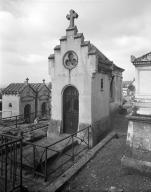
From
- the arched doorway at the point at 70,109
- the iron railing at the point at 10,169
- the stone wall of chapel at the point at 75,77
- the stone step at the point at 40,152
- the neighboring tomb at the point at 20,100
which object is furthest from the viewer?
the neighboring tomb at the point at 20,100

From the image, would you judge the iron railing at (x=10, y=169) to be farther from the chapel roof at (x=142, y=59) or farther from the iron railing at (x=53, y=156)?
the chapel roof at (x=142, y=59)

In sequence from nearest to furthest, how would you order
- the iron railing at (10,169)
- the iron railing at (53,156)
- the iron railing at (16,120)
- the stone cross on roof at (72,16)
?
the iron railing at (10,169)
the iron railing at (53,156)
the stone cross on roof at (72,16)
the iron railing at (16,120)

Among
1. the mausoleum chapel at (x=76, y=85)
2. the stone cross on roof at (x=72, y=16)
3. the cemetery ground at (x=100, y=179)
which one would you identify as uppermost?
the stone cross on roof at (x=72, y=16)

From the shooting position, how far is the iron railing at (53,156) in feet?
24.7

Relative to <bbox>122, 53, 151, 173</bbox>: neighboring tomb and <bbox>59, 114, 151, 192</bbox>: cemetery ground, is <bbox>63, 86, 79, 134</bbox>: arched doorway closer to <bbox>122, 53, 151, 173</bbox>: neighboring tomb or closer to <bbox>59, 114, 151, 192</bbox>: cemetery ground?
<bbox>59, 114, 151, 192</bbox>: cemetery ground

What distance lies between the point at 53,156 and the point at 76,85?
4584 millimetres

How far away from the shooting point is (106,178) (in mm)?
6957

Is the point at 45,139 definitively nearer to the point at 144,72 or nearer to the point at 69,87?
the point at 69,87

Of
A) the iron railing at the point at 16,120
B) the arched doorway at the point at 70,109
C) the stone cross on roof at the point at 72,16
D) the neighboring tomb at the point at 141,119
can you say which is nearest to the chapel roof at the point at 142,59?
the neighboring tomb at the point at 141,119

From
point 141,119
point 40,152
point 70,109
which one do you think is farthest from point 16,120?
point 141,119

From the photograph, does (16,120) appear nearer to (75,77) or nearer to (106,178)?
(75,77)

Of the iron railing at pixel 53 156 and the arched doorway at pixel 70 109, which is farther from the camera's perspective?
the arched doorway at pixel 70 109

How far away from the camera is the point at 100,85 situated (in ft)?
40.9

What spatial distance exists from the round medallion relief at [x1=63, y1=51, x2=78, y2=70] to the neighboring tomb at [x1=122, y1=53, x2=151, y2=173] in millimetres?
4756
